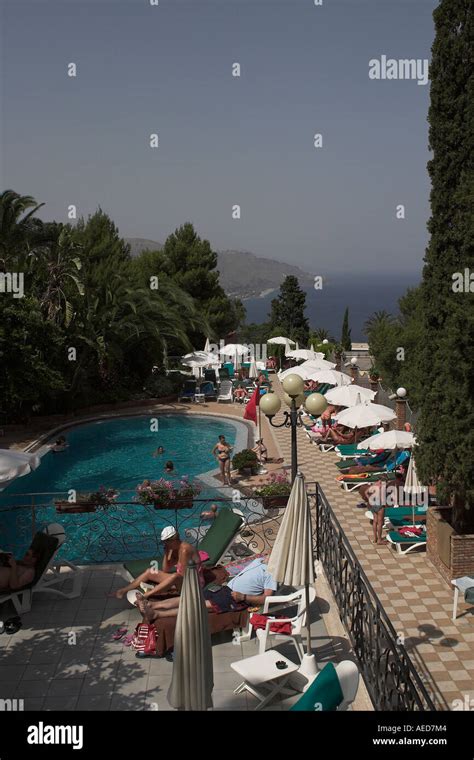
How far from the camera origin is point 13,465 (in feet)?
30.3

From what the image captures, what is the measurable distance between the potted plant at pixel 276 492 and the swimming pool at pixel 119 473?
1244 mm

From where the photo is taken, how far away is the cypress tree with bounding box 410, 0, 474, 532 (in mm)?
9766

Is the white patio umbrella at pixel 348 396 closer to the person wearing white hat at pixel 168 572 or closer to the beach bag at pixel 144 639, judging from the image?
the person wearing white hat at pixel 168 572

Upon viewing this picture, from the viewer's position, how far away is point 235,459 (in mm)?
→ 16500

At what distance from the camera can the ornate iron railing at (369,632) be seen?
5352mm

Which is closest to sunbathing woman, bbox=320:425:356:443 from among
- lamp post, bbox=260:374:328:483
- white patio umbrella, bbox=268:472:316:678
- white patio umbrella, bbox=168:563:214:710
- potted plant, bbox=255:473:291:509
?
potted plant, bbox=255:473:291:509

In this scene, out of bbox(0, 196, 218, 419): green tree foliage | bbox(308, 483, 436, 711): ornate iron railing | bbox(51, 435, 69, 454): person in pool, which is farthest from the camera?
bbox(51, 435, 69, 454): person in pool

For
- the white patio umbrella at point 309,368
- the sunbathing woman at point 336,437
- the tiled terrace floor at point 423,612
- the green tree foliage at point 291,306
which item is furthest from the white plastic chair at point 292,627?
the green tree foliage at point 291,306

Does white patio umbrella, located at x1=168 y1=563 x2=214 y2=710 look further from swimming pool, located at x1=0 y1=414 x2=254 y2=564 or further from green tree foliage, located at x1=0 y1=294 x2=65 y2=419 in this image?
green tree foliage, located at x1=0 y1=294 x2=65 y2=419

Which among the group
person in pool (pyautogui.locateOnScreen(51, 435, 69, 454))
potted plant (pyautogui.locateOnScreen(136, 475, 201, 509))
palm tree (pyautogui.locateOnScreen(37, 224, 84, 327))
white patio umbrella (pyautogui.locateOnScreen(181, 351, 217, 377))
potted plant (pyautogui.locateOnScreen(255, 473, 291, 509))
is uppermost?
palm tree (pyautogui.locateOnScreen(37, 224, 84, 327))

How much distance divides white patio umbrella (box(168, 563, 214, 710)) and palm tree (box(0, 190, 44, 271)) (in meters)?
20.3

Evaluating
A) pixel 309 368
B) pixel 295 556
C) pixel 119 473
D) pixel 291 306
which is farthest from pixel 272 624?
pixel 291 306

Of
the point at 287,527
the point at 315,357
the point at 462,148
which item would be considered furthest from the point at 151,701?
the point at 315,357
